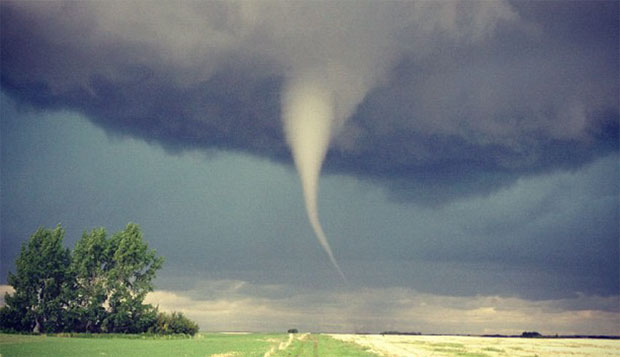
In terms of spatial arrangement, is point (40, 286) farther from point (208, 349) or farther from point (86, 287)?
point (208, 349)

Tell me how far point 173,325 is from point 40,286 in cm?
3166

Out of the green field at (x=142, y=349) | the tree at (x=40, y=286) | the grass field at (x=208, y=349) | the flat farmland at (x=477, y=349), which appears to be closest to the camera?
the green field at (x=142, y=349)

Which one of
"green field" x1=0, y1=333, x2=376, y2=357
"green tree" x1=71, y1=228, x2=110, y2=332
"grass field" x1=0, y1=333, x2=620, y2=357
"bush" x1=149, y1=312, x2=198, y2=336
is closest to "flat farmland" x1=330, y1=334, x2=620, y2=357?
"grass field" x1=0, y1=333, x2=620, y2=357

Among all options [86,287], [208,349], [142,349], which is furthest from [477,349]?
[86,287]

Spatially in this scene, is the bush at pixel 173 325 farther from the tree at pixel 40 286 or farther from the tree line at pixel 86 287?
the tree at pixel 40 286

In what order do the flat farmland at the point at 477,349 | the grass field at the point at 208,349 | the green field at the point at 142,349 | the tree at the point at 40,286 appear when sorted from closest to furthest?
the green field at the point at 142,349
the grass field at the point at 208,349
the flat farmland at the point at 477,349
the tree at the point at 40,286

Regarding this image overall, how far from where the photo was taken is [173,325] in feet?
424

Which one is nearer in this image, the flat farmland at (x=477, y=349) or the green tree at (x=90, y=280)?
the flat farmland at (x=477, y=349)

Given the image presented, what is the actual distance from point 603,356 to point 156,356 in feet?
273

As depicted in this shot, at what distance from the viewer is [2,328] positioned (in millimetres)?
116938

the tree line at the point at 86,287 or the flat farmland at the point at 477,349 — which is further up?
the tree line at the point at 86,287

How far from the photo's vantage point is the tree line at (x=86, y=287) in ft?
392

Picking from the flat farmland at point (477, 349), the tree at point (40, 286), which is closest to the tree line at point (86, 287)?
the tree at point (40, 286)

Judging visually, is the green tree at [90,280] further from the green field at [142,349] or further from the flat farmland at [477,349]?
the flat farmland at [477,349]
